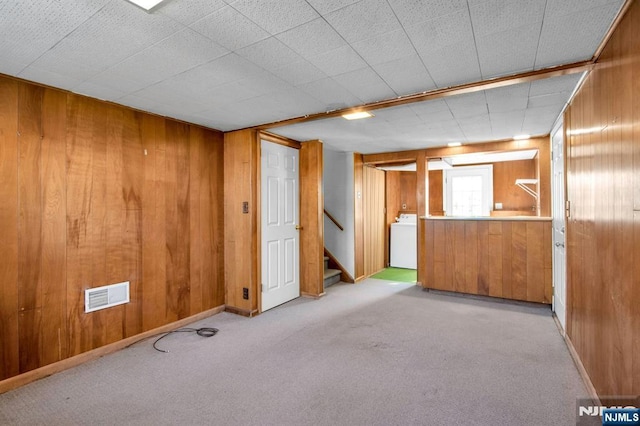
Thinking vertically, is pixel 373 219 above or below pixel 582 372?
above

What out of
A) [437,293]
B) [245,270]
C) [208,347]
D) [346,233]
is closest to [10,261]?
[208,347]

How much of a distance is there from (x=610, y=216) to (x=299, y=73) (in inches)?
79.5

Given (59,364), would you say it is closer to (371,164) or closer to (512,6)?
(512,6)

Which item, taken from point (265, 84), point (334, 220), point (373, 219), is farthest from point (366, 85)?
point (373, 219)

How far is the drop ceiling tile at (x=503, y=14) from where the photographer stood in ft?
4.89

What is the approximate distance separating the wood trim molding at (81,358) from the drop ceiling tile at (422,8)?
10.7ft

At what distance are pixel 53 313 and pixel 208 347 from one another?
3.92ft

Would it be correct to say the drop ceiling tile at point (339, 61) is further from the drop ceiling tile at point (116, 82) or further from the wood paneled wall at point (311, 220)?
the wood paneled wall at point (311, 220)

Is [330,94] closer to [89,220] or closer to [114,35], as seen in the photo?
[114,35]

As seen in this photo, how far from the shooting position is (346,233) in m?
5.35

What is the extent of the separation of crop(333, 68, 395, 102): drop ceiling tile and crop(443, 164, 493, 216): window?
162 inches

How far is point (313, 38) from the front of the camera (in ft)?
5.82

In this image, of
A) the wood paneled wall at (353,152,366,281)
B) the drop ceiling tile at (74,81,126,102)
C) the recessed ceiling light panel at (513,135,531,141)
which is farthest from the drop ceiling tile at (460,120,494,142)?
the drop ceiling tile at (74,81,126,102)

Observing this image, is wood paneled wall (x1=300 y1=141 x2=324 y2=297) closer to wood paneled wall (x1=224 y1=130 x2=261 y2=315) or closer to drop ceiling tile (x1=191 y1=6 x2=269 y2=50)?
wood paneled wall (x1=224 y1=130 x2=261 y2=315)
